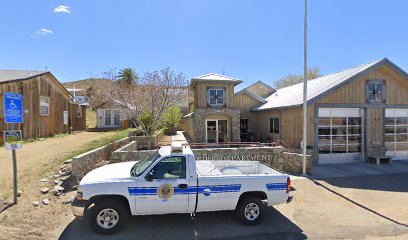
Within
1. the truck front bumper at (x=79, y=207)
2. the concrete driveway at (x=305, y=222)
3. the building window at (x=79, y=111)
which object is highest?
the building window at (x=79, y=111)

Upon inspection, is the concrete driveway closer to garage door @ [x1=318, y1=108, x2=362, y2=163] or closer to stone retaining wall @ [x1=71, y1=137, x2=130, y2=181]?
stone retaining wall @ [x1=71, y1=137, x2=130, y2=181]

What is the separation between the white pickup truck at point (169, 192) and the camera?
4.97 m

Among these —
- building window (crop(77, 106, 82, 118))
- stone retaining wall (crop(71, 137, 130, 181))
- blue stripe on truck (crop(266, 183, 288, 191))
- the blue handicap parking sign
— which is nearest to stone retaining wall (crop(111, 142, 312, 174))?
stone retaining wall (crop(71, 137, 130, 181))

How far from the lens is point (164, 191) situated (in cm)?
512

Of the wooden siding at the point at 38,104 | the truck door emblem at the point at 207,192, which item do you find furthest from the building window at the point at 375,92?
the wooden siding at the point at 38,104

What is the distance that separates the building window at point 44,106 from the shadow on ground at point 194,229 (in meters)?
17.6

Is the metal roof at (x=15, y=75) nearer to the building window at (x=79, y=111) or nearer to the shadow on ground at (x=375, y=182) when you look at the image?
the building window at (x=79, y=111)

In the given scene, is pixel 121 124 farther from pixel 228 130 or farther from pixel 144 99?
pixel 228 130

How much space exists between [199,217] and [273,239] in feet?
6.05

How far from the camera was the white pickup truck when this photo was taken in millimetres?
4969

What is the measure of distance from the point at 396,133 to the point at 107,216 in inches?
663

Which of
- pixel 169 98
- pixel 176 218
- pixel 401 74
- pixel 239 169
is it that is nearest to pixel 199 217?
pixel 176 218

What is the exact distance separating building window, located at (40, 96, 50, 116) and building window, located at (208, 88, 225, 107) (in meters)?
13.9

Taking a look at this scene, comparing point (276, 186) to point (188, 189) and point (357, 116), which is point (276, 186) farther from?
point (357, 116)
